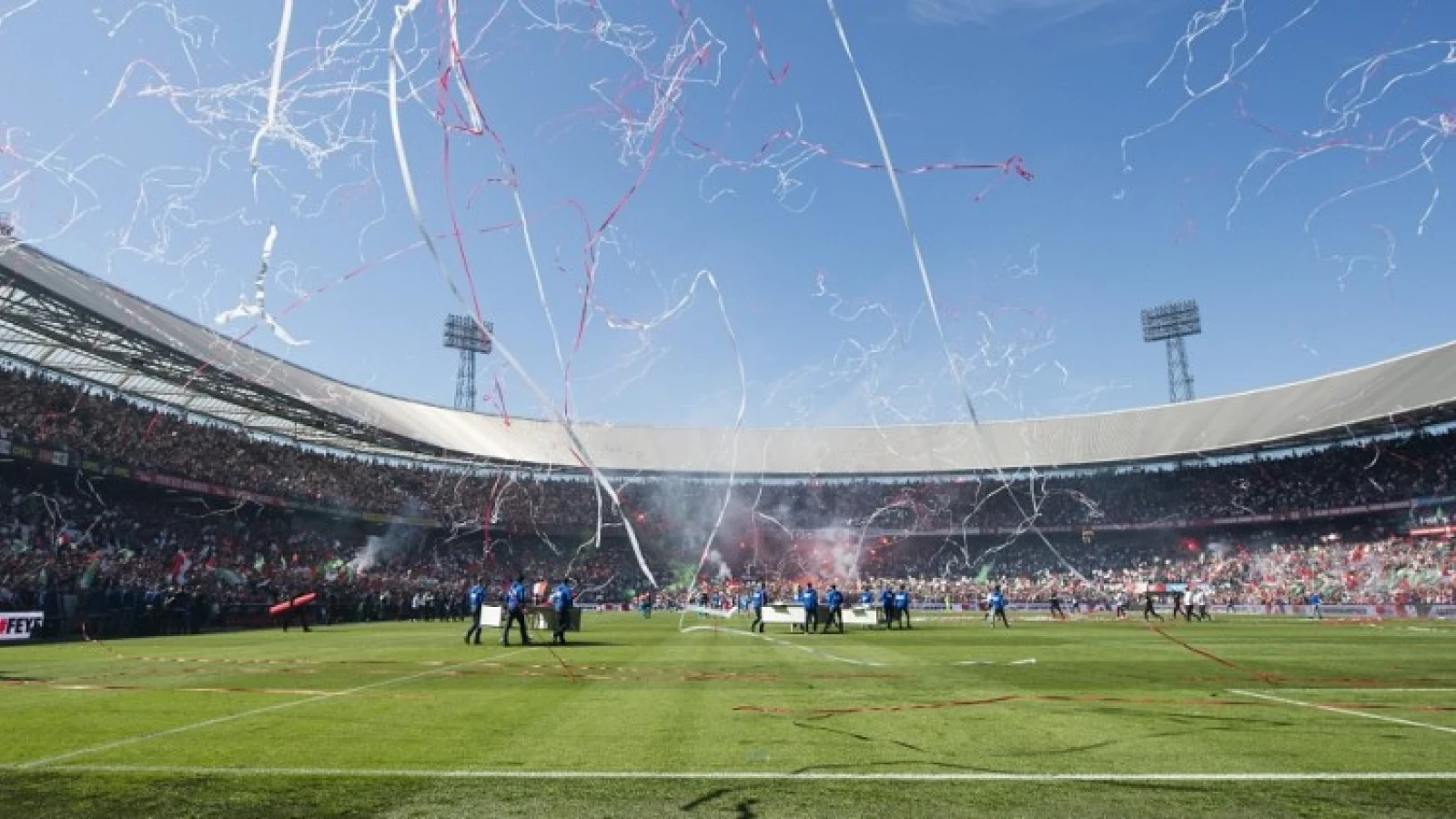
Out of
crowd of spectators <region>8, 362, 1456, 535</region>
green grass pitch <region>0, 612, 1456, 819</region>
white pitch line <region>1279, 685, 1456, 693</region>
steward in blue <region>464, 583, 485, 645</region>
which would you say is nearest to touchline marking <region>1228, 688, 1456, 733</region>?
green grass pitch <region>0, 612, 1456, 819</region>

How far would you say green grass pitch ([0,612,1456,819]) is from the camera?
5773 mm

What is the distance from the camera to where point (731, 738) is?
8.18 m

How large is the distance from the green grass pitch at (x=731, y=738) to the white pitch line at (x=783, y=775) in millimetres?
33

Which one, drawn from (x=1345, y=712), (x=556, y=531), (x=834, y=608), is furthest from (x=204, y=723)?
(x=556, y=531)

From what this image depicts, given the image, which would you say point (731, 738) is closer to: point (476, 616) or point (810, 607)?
point (476, 616)

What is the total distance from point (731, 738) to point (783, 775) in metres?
1.72

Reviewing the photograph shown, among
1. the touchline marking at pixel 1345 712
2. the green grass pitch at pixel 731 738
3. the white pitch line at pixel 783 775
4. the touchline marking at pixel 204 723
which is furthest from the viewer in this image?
the touchline marking at pixel 1345 712

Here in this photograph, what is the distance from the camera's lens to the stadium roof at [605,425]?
3491 cm

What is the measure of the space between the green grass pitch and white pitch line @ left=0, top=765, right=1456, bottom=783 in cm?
3

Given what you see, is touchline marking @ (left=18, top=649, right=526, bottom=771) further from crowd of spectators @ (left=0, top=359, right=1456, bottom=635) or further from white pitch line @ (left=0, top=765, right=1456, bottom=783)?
crowd of spectators @ (left=0, top=359, right=1456, bottom=635)

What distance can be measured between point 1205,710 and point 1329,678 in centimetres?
536

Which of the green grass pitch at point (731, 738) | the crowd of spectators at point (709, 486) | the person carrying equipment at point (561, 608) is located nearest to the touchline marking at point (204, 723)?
the green grass pitch at point (731, 738)

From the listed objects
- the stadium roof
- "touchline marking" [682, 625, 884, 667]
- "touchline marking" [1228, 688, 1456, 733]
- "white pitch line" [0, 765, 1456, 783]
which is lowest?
"touchline marking" [682, 625, 884, 667]

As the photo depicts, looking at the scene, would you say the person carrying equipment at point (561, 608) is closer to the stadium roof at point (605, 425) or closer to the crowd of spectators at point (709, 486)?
the stadium roof at point (605, 425)
